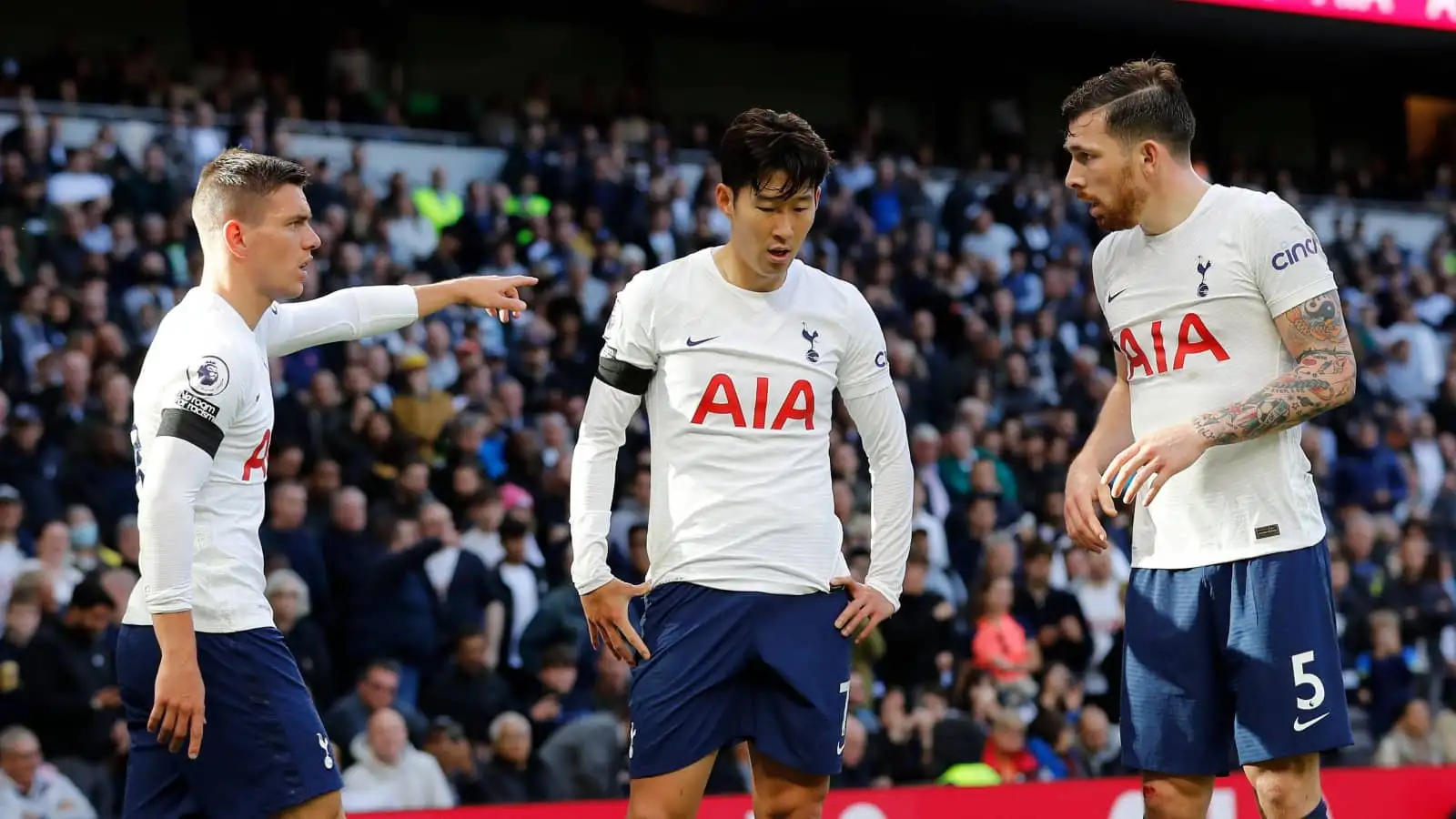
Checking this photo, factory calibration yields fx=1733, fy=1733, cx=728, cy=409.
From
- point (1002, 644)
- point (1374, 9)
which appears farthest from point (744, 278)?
point (1374, 9)

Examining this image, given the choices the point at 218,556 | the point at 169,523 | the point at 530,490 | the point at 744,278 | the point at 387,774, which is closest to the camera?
the point at 169,523

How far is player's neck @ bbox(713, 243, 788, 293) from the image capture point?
431 centimetres

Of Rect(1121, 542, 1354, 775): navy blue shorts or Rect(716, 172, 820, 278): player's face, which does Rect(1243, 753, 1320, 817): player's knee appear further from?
Rect(716, 172, 820, 278): player's face

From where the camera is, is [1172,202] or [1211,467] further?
[1172,202]

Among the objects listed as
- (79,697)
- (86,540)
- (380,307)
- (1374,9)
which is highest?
(1374,9)

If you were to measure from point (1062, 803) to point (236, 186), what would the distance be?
180 inches

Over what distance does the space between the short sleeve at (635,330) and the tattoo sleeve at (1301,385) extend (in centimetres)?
133

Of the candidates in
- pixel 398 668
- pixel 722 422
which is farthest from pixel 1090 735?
pixel 722 422

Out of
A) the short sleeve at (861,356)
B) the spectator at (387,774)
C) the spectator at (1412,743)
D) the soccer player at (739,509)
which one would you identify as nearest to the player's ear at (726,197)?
the soccer player at (739,509)

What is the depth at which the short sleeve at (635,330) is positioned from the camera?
4.28m

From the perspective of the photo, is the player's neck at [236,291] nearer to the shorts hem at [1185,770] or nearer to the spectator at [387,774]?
the shorts hem at [1185,770]

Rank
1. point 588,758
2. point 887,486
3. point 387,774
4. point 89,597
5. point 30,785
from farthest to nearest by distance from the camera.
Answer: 1. point 588,758
2. point 387,774
3. point 89,597
4. point 30,785
5. point 887,486

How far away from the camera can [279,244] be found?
4.14 metres

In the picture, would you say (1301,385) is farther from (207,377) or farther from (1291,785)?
(207,377)
